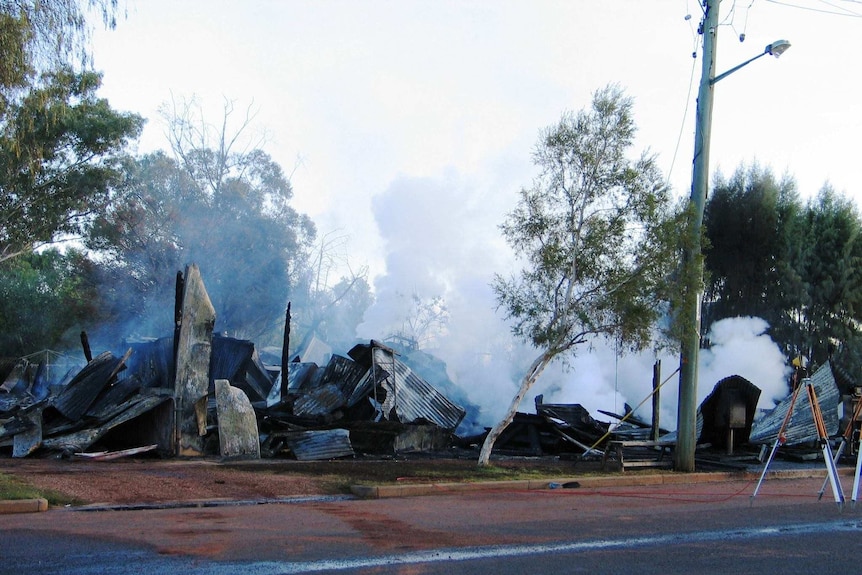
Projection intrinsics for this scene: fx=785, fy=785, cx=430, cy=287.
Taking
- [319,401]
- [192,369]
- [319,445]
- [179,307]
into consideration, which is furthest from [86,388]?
[319,445]

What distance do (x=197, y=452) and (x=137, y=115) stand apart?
52.1 ft

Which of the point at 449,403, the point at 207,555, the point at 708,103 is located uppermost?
the point at 708,103

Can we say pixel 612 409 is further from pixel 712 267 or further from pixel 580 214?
pixel 580 214

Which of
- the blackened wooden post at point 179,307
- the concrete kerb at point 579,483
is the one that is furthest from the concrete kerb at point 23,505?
the blackened wooden post at point 179,307

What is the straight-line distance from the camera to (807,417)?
18.2m

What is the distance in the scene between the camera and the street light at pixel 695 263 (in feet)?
45.0

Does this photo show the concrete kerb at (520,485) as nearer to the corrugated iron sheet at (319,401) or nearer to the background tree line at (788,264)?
the corrugated iron sheet at (319,401)

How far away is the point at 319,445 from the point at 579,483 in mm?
5108

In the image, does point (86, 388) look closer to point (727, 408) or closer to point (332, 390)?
point (332, 390)

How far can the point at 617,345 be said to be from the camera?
47.2ft

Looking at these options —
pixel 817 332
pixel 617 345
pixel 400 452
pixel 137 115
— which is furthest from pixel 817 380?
pixel 137 115

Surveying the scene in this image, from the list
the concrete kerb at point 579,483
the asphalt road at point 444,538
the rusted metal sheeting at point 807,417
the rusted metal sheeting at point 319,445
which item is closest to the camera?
the asphalt road at point 444,538

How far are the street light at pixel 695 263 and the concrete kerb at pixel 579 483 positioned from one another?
2.13ft

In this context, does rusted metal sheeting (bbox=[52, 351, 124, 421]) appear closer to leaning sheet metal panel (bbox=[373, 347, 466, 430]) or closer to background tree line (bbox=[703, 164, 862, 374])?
leaning sheet metal panel (bbox=[373, 347, 466, 430])
